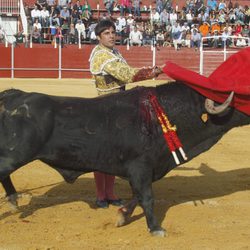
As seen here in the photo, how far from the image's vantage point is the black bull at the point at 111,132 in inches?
143

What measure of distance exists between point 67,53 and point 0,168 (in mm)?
17580

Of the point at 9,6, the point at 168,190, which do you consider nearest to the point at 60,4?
the point at 9,6

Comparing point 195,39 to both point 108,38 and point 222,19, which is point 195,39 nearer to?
point 222,19

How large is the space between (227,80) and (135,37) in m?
17.9

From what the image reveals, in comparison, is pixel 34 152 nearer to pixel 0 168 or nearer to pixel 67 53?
pixel 0 168

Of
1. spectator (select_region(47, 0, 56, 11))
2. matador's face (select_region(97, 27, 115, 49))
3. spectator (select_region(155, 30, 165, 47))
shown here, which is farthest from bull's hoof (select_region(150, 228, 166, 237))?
spectator (select_region(47, 0, 56, 11))

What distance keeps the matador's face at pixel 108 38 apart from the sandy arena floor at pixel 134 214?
128cm

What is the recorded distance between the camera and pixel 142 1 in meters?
25.6

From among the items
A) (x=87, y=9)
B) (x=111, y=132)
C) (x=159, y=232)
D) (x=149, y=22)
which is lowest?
(x=159, y=232)

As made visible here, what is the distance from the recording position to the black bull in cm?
364

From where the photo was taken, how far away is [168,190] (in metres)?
4.93

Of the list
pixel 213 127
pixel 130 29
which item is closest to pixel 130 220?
pixel 213 127

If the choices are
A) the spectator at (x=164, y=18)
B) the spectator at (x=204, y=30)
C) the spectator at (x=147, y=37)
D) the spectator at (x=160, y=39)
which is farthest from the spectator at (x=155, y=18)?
the spectator at (x=204, y=30)

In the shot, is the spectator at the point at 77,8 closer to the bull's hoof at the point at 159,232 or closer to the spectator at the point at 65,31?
the spectator at the point at 65,31
